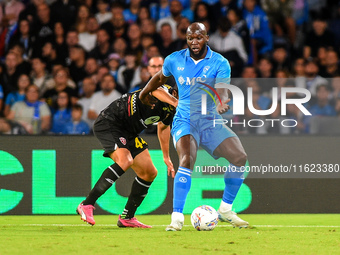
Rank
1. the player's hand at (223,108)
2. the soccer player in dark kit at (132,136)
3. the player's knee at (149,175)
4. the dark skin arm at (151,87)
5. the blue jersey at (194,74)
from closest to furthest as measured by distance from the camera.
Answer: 1. the player's hand at (223,108)
2. the blue jersey at (194,74)
3. the dark skin arm at (151,87)
4. the soccer player in dark kit at (132,136)
5. the player's knee at (149,175)

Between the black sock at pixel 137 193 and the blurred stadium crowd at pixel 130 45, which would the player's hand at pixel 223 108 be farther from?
the blurred stadium crowd at pixel 130 45

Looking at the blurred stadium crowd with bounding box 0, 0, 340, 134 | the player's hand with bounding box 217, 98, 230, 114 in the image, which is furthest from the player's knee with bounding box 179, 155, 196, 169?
the blurred stadium crowd with bounding box 0, 0, 340, 134

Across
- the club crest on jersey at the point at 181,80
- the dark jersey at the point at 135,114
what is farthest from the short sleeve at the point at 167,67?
the dark jersey at the point at 135,114

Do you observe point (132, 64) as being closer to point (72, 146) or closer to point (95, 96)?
point (95, 96)

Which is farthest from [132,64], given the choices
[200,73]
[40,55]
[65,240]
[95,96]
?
[65,240]

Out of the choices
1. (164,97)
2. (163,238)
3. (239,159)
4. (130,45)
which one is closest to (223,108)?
(239,159)

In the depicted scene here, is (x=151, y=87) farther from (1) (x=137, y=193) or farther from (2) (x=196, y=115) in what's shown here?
(1) (x=137, y=193)

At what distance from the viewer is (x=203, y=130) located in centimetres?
660

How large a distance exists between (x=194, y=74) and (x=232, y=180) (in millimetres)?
1141

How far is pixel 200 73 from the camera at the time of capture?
652 centimetres

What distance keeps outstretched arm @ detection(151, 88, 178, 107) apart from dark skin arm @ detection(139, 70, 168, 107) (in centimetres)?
5

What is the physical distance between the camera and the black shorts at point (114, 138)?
718 centimetres

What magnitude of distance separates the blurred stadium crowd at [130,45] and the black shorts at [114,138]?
1.79 m

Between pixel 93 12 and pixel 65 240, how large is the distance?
22.2ft
